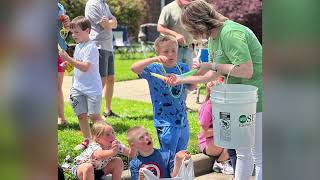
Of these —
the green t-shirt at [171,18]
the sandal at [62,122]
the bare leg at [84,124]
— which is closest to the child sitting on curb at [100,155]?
the bare leg at [84,124]

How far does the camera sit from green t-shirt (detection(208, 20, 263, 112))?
3759 mm

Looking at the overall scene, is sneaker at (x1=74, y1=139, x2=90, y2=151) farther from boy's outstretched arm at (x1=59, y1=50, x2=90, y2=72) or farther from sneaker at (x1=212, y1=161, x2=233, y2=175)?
sneaker at (x1=212, y1=161, x2=233, y2=175)

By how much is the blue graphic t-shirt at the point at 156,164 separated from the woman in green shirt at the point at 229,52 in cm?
53

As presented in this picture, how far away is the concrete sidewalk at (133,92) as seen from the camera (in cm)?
858

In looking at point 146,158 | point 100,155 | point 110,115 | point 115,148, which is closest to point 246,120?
point 146,158

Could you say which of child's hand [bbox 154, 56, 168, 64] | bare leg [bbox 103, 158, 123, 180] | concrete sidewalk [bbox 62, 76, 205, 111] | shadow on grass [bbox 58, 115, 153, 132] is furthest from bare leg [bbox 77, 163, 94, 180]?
concrete sidewalk [bbox 62, 76, 205, 111]

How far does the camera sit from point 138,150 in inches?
158

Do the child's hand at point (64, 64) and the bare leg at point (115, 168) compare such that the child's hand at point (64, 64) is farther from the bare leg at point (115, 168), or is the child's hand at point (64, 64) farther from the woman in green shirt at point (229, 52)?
the woman in green shirt at point (229, 52)

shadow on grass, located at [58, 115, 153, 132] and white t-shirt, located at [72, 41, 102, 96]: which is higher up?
white t-shirt, located at [72, 41, 102, 96]

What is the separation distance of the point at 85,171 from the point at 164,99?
80 centimetres

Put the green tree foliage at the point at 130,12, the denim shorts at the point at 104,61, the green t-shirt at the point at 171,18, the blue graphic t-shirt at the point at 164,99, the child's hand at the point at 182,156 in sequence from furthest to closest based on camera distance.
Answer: the green tree foliage at the point at 130,12 < the green t-shirt at the point at 171,18 < the denim shorts at the point at 104,61 < the blue graphic t-shirt at the point at 164,99 < the child's hand at the point at 182,156
